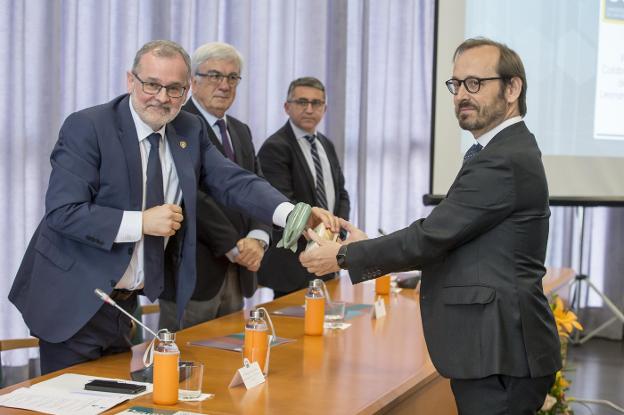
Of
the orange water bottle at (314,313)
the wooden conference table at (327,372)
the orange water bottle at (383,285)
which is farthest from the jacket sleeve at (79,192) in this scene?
the orange water bottle at (383,285)

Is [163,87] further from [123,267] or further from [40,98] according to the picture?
[40,98]

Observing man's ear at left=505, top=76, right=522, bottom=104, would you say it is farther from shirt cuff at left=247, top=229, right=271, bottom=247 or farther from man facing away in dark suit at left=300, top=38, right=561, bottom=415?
shirt cuff at left=247, top=229, right=271, bottom=247

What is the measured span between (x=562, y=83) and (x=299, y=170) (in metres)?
2.06

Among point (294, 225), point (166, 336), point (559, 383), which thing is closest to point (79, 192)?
point (166, 336)

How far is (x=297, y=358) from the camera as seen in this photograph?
275 cm

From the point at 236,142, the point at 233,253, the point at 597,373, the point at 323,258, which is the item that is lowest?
the point at 597,373

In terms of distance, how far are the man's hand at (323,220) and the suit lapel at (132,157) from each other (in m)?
0.62

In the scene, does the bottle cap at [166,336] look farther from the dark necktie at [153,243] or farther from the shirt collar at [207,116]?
the shirt collar at [207,116]

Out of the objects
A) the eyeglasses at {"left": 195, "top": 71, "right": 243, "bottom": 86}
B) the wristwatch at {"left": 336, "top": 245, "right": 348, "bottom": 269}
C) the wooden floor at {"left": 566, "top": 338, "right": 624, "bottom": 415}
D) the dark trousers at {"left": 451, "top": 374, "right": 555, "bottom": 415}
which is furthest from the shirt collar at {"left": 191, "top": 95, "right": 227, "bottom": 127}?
the wooden floor at {"left": 566, "top": 338, "right": 624, "bottom": 415}

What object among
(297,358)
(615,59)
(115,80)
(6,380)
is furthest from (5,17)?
(615,59)

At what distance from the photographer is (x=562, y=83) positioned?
5734 mm

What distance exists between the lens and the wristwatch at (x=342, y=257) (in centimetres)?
259

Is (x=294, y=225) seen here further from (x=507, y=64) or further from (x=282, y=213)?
(x=507, y=64)

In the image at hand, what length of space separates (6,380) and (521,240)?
10.7ft
